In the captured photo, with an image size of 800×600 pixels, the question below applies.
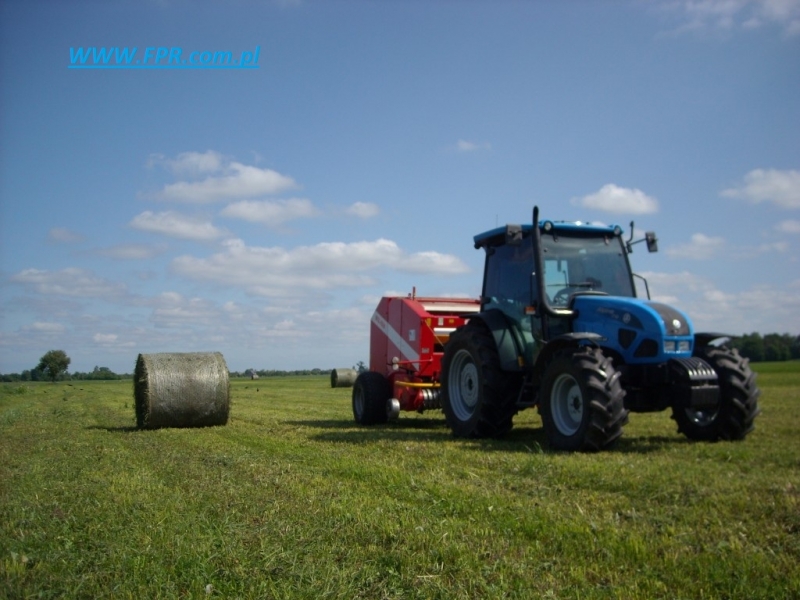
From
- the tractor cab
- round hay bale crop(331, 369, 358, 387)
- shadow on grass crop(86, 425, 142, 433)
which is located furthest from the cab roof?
round hay bale crop(331, 369, 358, 387)

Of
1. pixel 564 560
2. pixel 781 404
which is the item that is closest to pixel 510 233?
pixel 564 560

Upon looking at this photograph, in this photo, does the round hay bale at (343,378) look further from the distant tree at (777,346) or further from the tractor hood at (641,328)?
the tractor hood at (641,328)

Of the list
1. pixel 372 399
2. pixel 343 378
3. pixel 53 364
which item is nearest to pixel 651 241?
pixel 372 399

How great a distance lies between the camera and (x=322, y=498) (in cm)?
563

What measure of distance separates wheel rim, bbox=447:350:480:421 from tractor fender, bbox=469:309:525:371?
0.60 meters

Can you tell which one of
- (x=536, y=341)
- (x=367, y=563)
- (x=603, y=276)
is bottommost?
(x=367, y=563)

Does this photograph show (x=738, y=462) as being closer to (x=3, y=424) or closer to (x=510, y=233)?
(x=510, y=233)

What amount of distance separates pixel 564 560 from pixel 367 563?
1034mm

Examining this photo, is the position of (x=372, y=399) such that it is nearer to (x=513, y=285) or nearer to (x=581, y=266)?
(x=513, y=285)

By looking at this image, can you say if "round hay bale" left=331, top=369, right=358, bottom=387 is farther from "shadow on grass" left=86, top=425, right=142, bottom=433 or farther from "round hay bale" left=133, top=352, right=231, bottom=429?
"round hay bale" left=133, top=352, right=231, bottom=429

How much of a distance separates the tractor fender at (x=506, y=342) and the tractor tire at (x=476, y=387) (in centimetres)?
13

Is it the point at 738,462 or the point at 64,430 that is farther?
the point at 64,430

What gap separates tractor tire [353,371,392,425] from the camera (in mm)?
12789

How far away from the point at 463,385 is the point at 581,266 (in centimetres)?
236
